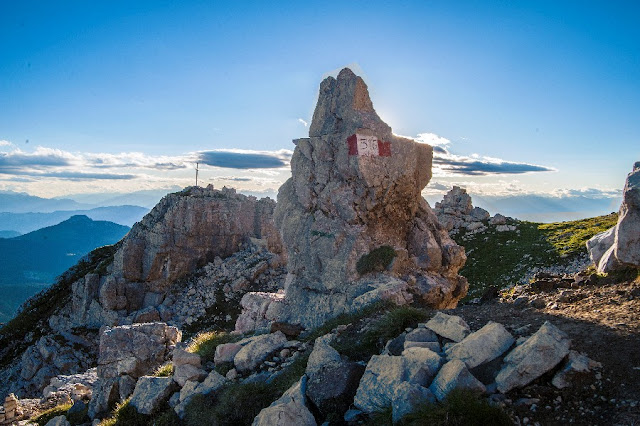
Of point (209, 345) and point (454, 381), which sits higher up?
point (454, 381)

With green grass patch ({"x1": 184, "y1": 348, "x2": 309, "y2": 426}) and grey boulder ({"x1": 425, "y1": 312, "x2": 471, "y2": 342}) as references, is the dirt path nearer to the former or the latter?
grey boulder ({"x1": 425, "y1": 312, "x2": 471, "y2": 342})

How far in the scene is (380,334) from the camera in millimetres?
10977

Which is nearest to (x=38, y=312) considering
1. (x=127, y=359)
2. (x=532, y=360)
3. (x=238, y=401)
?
(x=127, y=359)

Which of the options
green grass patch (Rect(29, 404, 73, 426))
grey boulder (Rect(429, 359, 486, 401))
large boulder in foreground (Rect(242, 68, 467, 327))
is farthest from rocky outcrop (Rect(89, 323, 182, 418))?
grey boulder (Rect(429, 359, 486, 401))

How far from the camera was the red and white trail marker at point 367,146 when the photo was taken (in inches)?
813

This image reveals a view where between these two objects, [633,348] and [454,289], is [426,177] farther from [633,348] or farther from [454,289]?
[633,348]

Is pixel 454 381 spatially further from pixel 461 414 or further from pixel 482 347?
pixel 482 347

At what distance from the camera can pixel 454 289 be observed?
21516 mm

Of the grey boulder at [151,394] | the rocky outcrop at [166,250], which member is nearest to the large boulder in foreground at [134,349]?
the grey boulder at [151,394]

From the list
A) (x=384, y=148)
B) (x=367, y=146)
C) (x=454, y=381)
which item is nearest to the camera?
(x=454, y=381)

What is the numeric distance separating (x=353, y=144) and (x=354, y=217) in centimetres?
351

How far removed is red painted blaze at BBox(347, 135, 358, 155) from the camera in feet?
67.7

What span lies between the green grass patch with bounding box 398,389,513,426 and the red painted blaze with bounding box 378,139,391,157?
15.3 m

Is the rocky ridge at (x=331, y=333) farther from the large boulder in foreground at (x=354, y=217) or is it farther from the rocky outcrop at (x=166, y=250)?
the rocky outcrop at (x=166, y=250)
